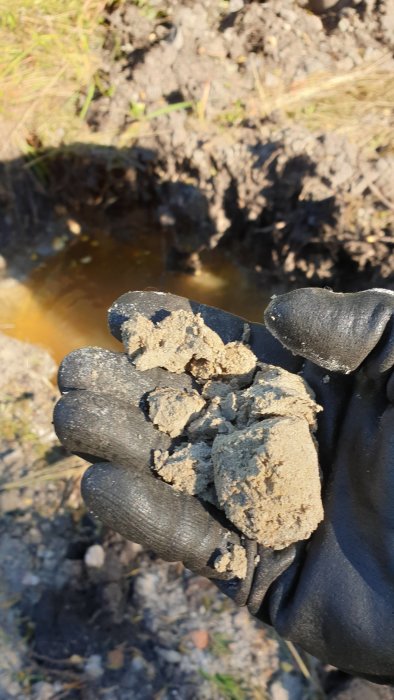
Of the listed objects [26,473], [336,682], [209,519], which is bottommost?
[336,682]

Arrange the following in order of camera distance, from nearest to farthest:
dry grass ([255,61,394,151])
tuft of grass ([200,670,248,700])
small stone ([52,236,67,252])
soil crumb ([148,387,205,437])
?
soil crumb ([148,387,205,437]) < tuft of grass ([200,670,248,700]) < dry grass ([255,61,394,151]) < small stone ([52,236,67,252])

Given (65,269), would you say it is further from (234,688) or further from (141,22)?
(234,688)

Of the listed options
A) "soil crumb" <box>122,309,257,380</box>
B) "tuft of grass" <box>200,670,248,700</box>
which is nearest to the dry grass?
"soil crumb" <box>122,309,257,380</box>

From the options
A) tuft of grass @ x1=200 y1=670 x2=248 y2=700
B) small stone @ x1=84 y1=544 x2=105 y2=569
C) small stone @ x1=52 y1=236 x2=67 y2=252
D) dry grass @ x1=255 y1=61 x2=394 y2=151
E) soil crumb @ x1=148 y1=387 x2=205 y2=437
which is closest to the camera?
soil crumb @ x1=148 y1=387 x2=205 y2=437

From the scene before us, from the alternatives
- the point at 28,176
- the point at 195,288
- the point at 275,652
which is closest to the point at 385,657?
the point at 275,652

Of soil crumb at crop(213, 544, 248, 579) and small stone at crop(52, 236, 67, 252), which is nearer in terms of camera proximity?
soil crumb at crop(213, 544, 248, 579)

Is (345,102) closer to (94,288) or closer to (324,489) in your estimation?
(94,288)

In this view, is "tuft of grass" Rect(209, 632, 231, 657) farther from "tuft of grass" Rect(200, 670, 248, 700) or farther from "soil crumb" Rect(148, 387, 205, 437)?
"soil crumb" Rect(148, 387, 205, 437)
